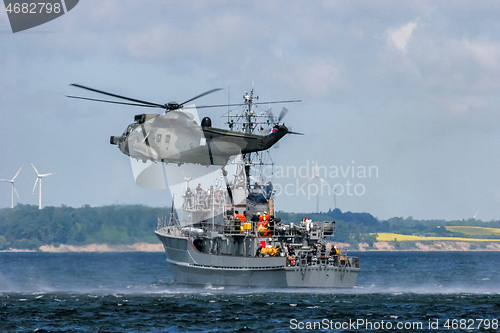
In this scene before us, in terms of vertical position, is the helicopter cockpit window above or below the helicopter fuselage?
above

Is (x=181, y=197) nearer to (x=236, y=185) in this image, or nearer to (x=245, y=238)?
(x=236, y=185)

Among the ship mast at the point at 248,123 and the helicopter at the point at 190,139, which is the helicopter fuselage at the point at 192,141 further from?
the ship mast at the point at 248,123

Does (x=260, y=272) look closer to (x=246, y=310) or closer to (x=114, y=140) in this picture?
(x=246, y=310)

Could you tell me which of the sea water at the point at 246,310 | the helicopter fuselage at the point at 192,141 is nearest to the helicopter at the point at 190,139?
the helicopter fuselage at the point at 192,141

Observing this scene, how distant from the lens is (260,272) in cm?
5456

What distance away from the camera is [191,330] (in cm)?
3744

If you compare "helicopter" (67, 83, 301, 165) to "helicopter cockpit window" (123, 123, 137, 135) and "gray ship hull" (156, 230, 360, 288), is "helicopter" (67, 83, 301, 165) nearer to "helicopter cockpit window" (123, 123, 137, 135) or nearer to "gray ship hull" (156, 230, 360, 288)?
"helicopter cockpit window" (123, 123, 137, 135)

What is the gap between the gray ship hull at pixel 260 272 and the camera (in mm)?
53844

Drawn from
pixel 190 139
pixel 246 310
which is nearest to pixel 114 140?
pixel 190 139

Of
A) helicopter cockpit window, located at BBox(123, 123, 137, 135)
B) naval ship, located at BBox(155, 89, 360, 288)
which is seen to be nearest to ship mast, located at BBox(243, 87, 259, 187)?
naval ship, located at BBox(155, 89, 360, 288)

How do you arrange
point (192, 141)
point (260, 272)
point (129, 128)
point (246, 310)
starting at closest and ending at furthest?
point (192, 141) < point (246, 310) < point (129, 128) < point (260, 272)

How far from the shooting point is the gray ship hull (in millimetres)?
53844

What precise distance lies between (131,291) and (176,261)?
5.10m

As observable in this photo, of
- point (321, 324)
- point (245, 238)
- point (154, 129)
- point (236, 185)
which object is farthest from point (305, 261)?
point (154, 129)
